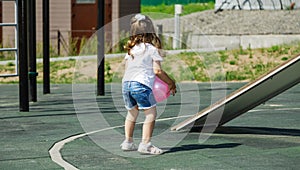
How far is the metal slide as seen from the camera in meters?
9.05

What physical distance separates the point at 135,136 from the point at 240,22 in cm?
2250

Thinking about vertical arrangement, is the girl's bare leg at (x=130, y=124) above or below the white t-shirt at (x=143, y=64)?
below

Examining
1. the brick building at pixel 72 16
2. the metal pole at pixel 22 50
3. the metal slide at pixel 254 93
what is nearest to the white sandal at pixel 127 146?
the metal slide at pixel 254 93

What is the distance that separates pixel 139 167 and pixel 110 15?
22274mm

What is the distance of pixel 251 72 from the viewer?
19406 mm

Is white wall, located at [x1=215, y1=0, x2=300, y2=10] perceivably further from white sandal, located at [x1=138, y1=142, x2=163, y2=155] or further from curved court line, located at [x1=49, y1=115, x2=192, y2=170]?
white sandal, located at [x1=138, y1=142, x2=163, y2=155]

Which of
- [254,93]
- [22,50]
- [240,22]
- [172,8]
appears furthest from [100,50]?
[172,8]

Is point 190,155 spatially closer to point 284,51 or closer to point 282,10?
point 284,51

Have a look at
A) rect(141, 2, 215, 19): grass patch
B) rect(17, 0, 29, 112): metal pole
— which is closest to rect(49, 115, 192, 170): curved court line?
rect(17, 0, 29, 112): metal pole

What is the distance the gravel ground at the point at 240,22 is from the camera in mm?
29031

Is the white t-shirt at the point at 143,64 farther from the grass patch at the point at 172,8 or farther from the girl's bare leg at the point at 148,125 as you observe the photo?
the grass patch at the point at 172,8

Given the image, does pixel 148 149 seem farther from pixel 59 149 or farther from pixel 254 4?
pixel 254 4

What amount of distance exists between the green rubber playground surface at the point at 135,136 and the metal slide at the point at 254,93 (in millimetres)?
246

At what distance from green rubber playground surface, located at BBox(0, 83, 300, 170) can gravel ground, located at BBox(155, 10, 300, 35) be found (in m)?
15.6
